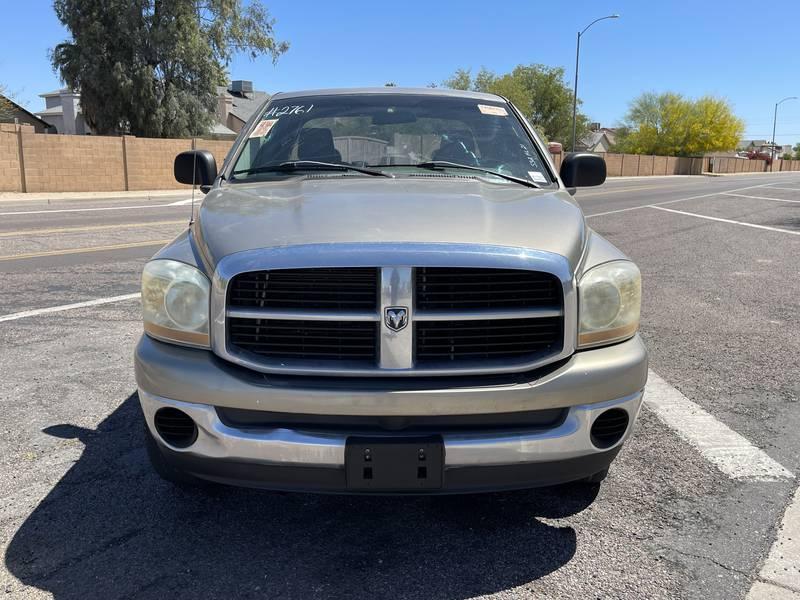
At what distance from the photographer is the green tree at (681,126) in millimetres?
80875

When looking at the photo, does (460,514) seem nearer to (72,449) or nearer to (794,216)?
(72,449)

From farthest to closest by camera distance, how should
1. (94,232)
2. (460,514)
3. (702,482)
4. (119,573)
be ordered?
(94,232) < (702,482) < (460,514) < (119,573)

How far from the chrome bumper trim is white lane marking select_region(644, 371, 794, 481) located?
1.39 metres

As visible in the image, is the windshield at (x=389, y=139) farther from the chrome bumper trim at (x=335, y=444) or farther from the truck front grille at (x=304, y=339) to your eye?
the chrome bumper trim at (x=335, y=444)

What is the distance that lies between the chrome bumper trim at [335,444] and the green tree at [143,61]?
36.7 m

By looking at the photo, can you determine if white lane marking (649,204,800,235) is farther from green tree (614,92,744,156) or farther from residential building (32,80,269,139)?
green tree (614,92,744,156)

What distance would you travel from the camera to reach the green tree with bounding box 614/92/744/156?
80875mm

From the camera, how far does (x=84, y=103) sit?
36.9 meters

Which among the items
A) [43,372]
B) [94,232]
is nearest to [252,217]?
[43,372]

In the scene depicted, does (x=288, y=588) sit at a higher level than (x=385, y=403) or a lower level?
lower

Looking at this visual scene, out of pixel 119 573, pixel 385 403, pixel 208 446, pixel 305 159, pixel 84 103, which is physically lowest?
pixel 119 573

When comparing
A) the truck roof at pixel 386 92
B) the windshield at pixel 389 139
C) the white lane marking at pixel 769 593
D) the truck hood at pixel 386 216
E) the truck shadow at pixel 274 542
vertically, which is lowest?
the truck shadow at pixel 274 542

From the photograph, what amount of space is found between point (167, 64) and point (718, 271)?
1334 inches

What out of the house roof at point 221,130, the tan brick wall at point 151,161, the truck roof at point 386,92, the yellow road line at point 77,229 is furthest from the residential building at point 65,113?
the truck roof at point 386,92
